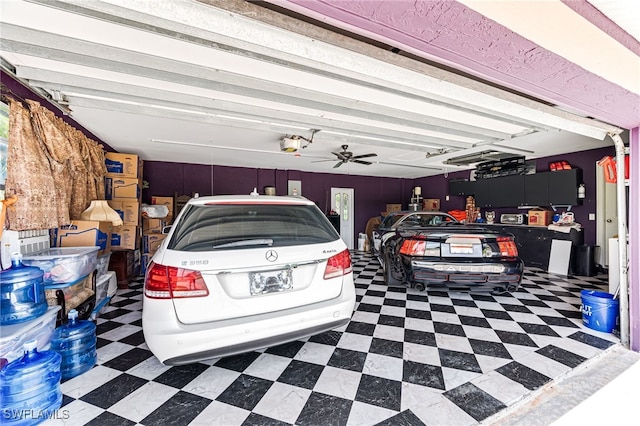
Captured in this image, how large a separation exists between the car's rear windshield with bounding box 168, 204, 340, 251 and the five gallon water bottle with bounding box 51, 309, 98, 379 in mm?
1103

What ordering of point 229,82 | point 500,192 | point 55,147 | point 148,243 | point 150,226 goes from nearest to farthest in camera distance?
point 229,82, point 55,147, point 148,243, point 150,226, point 500,192

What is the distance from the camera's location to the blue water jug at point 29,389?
1397mm

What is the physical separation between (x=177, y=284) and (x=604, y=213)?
710 cm

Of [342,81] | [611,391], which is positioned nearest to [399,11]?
[342,81]

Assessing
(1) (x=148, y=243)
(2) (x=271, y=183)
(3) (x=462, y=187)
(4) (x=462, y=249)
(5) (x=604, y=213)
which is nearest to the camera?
(4) (x=462, y=249)

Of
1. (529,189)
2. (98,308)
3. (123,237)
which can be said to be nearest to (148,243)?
(123,237)

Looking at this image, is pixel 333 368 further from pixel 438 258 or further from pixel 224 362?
pixel 438 258

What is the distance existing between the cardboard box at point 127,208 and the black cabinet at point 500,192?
302 inches

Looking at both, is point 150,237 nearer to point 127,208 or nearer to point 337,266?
point 127,208

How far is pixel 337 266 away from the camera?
192 centimetres

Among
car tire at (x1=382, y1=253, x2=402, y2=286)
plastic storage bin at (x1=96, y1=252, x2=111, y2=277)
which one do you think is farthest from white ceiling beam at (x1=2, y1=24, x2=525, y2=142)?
car tire at (x1=382, y1=253, x2=402, y2=286)

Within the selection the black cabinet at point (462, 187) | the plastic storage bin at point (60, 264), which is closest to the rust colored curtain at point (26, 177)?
the plastic storage bin at point (60, 264)

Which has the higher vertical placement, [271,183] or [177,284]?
[271,183]

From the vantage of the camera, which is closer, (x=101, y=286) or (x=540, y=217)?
(x=101, y=286)
